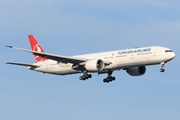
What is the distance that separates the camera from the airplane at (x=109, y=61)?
58.7 meters

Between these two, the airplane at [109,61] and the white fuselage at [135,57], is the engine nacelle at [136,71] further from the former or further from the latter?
the white fuselage at [135,57]

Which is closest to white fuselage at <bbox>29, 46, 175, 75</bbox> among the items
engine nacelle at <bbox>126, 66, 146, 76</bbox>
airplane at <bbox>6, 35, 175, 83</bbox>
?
airplane at <bbox>6, 35, 175, 83</bbox>

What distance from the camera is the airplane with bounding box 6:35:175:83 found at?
58.7m

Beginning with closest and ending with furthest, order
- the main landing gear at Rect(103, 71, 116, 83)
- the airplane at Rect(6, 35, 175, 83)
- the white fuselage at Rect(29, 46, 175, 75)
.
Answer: the white fuselage at Rect(29, 46, 175, 75) < the airplane at Rect(6, 35, 175, 83) < the main landing gear at Rect(103, 71, 116, 83)

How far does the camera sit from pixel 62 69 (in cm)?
6619

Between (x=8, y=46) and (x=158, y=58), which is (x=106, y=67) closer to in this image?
(x=158, y=58)

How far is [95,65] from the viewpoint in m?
60.0

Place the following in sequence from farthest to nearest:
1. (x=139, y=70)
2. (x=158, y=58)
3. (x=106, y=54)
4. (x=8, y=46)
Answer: (x=139, y=70)
(x=106, y=54)
(x=158, y=58)
(x=8, y=46)

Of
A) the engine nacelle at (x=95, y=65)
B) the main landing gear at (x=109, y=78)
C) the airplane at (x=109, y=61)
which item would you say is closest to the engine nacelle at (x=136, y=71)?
the airplane at (x=109, y=61)

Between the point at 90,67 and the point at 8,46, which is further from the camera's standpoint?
the point at 90,67

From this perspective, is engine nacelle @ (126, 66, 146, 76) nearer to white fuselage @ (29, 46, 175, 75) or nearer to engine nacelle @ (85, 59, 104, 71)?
white fuselage @ (29, 46, 175, 75)

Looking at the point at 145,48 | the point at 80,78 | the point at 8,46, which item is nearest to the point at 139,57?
the point at 145,48

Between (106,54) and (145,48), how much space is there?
21.3ft

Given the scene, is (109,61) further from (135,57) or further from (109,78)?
(109,78)
